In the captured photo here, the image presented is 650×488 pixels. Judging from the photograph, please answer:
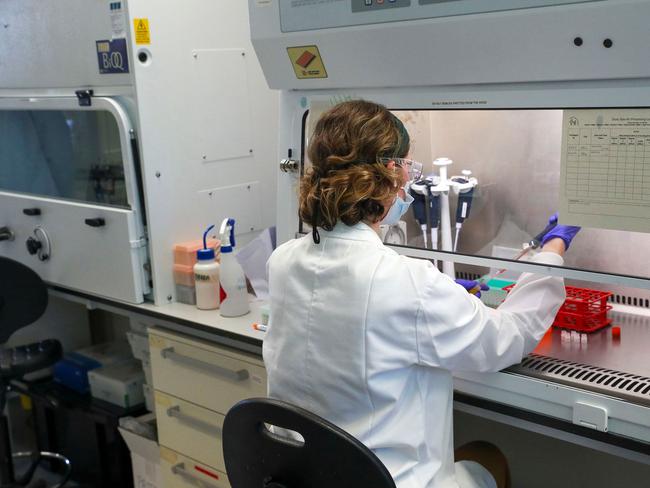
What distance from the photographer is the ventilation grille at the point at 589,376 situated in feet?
4.33

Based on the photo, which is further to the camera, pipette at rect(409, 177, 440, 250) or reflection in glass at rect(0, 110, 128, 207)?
reflection in glass at rect(0, 110, 128, 207)

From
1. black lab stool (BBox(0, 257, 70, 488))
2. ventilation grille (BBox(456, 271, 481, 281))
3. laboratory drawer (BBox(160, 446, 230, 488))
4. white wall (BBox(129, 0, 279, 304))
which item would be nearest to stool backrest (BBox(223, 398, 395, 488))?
ventilation grille (BBox(456, 271, 481, 281))

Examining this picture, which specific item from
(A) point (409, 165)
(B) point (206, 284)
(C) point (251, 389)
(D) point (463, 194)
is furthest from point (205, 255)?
(A) point (409, 165)

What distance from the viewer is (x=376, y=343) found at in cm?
127

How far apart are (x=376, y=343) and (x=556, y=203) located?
0.56 metres

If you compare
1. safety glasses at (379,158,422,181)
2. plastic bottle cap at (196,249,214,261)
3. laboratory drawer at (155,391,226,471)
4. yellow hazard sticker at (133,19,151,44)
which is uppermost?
yellow hazard sticker at (133,19,151,44)

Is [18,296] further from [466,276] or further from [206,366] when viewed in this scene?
[466,276]

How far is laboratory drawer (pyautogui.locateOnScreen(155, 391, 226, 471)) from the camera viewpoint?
2.11 metres

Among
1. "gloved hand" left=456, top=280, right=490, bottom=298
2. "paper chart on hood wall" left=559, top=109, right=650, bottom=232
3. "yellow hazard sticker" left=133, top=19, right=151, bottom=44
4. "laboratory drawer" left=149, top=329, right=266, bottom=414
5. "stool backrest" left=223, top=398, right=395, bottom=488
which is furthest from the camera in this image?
"yellow hazard sticker" left=133, top=19, right=151, bottom=44

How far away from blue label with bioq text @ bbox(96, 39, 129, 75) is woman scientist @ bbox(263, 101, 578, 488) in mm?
1009

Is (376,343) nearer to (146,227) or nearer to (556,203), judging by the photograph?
(556,203)

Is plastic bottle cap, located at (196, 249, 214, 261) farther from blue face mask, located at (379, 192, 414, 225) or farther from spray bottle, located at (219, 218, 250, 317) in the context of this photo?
blue face mask, located at (379, 192, 414, 225)

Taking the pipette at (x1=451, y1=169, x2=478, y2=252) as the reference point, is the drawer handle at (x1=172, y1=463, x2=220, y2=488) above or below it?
below

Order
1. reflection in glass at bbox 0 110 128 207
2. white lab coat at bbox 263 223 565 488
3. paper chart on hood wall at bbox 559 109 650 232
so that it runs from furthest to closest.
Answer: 1. reflection in glass at bbox 0 110 128 207
2. paper chart on hood wall at bbox 559 109 650 232
3. white lab coat at bbox 263 223 565 488
